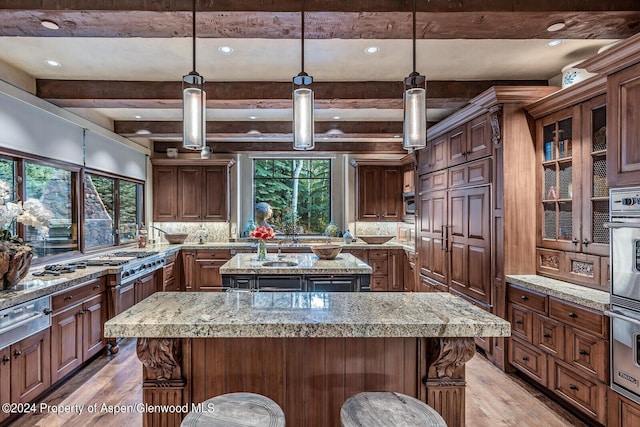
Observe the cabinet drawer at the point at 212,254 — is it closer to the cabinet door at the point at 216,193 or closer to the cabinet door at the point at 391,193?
the cabinet door at the point at 216,193

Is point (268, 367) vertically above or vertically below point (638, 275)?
below

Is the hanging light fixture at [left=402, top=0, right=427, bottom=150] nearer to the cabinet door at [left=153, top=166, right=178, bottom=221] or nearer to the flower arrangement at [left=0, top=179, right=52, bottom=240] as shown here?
the flower arrangement at [left=0, top=179, right=52, bottom=240]

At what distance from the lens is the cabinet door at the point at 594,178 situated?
8.23 feet

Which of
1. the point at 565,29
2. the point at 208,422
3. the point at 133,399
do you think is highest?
the point at 565,29

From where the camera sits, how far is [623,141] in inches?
82.4

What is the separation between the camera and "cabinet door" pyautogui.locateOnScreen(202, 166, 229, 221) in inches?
246

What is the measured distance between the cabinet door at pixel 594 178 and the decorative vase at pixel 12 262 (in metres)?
4.21

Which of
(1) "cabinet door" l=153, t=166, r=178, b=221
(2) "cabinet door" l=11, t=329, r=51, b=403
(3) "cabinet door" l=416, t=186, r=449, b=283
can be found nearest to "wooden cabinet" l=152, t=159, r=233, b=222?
(1) "cabinet door" l=153, t=166, r=178, b=221

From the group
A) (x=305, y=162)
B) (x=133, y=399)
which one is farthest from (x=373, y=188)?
(x=133, y=399)

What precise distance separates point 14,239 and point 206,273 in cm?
343

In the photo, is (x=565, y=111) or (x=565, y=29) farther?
(x=565, y=111)

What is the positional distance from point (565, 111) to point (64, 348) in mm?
4646

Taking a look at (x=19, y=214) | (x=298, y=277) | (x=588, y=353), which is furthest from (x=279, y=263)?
(x=588, y=353)

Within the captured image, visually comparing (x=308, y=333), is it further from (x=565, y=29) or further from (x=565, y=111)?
(x=565, y=111)
